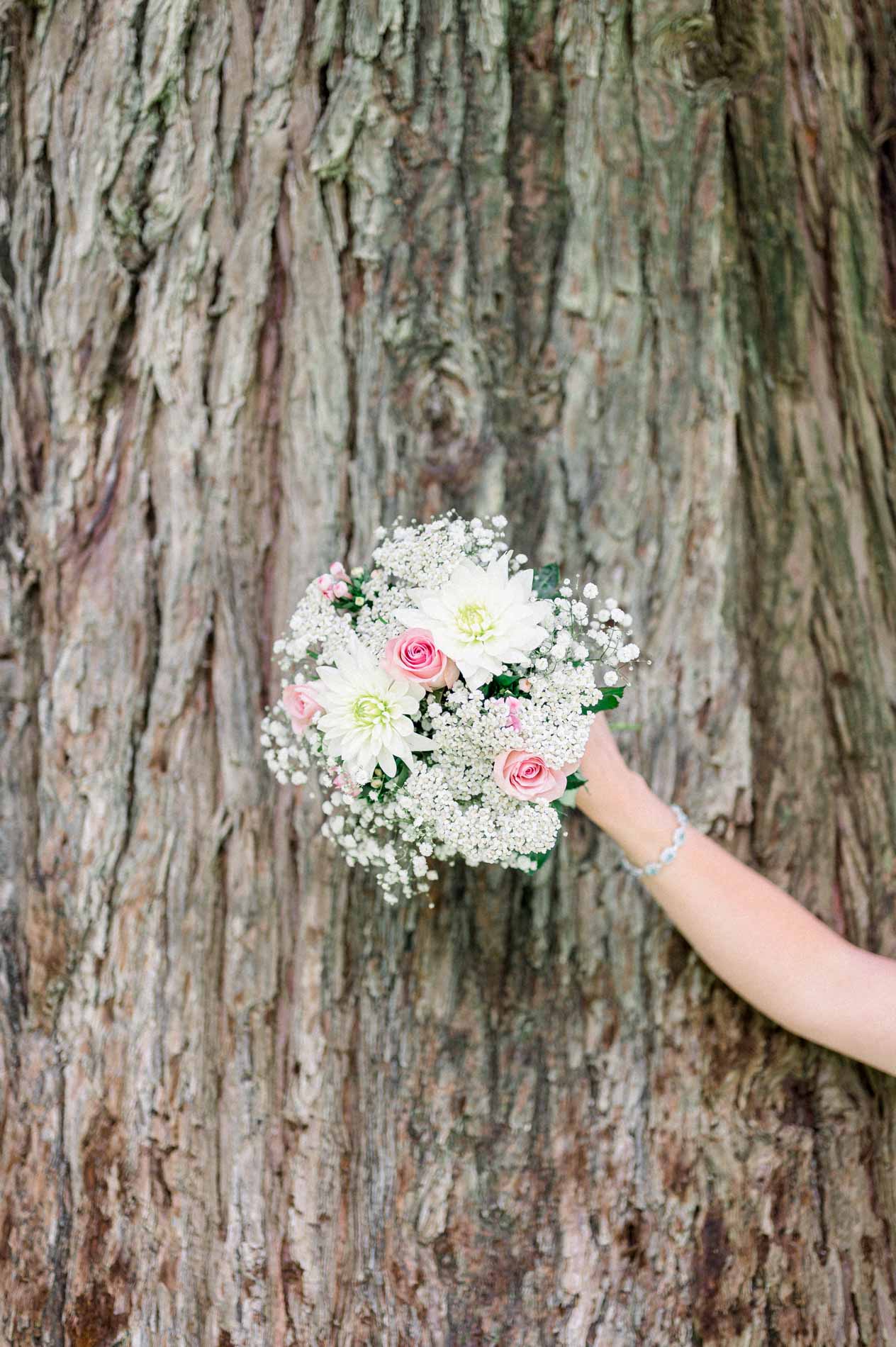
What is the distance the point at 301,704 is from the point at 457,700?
0.29 m

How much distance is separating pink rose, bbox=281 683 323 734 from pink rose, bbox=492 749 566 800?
339 mm

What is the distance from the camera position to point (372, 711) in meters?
1.54

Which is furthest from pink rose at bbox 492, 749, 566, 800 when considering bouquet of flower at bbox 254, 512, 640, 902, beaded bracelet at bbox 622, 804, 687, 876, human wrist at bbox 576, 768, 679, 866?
beaded bracelet at bbox 622, 804, 687, 876

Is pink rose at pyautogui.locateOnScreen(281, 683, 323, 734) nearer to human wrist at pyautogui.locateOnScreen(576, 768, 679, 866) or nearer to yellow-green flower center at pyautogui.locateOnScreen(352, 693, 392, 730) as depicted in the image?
yellow-green flower center at pyautogui.locateOnScreen(352, 693, 392, 730)

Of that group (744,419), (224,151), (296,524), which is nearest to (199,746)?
(296,524)

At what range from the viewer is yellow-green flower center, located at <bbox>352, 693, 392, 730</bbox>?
1542mm

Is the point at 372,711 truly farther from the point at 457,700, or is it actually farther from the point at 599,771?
the point at 599,771

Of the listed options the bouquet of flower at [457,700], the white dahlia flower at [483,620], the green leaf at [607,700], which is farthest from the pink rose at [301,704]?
the green leaf at [607,700]

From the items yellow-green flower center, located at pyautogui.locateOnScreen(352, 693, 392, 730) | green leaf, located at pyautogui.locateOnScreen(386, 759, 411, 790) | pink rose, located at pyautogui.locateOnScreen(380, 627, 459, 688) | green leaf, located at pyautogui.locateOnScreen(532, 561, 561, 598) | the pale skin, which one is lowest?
the pale skin

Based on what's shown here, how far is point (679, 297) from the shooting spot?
2242mm

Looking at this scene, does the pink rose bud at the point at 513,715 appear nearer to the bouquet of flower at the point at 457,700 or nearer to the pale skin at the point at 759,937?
the bouquet of flower at the point at 457,700

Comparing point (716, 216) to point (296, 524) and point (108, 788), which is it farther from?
point (108, 788)

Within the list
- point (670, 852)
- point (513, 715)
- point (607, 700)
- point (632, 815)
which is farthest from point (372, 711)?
point (670, 852)

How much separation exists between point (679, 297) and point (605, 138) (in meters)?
0.38
